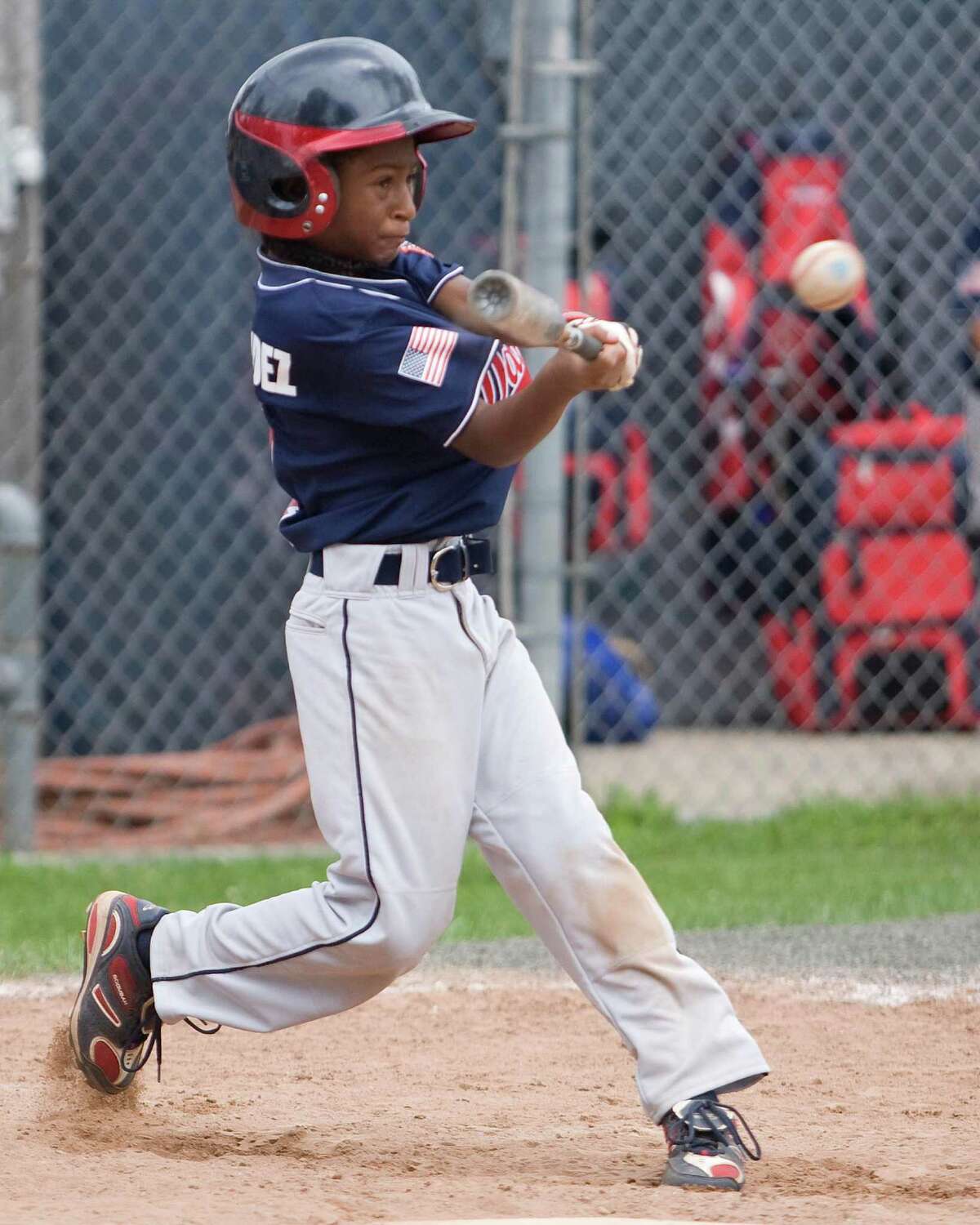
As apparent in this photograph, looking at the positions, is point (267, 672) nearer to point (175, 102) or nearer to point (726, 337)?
point (175, 102)

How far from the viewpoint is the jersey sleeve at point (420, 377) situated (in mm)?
2633

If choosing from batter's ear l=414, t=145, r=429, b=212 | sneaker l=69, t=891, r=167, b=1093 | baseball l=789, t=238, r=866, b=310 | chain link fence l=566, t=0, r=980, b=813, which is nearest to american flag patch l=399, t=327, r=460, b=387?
batter's ear l=414, t=145, r=429, b=212

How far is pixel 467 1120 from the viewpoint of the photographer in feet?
9.93

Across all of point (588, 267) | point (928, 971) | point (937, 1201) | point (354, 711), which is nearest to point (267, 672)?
point (588, 267)

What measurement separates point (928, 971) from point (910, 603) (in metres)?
3.84

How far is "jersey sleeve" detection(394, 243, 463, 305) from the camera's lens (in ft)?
9.30

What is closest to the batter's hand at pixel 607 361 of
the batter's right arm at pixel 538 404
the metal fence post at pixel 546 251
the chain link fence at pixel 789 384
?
the batter's right arm at pixel 538 404

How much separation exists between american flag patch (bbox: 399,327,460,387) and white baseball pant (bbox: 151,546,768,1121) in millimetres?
259

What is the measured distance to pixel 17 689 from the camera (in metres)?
5.56

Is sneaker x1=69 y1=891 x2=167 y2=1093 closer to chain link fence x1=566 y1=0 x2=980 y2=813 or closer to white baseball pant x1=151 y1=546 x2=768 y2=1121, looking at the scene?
white baseball pant x1=151 y1=546 x2=768 y2=1121

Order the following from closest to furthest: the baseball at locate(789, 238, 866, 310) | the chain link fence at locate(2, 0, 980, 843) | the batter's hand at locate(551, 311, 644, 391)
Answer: the batter's hand at locate(551, 311, 644, 391), the baseball at locate(789, 238, 866, 310), the chain link fence at locate(2, 0, 980, 843)

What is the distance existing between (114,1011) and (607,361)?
1.22 meters

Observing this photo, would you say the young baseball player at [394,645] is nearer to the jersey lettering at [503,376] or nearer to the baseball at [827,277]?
the jersey lettering at [503,376]

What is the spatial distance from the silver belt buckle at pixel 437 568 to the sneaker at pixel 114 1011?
683mm
